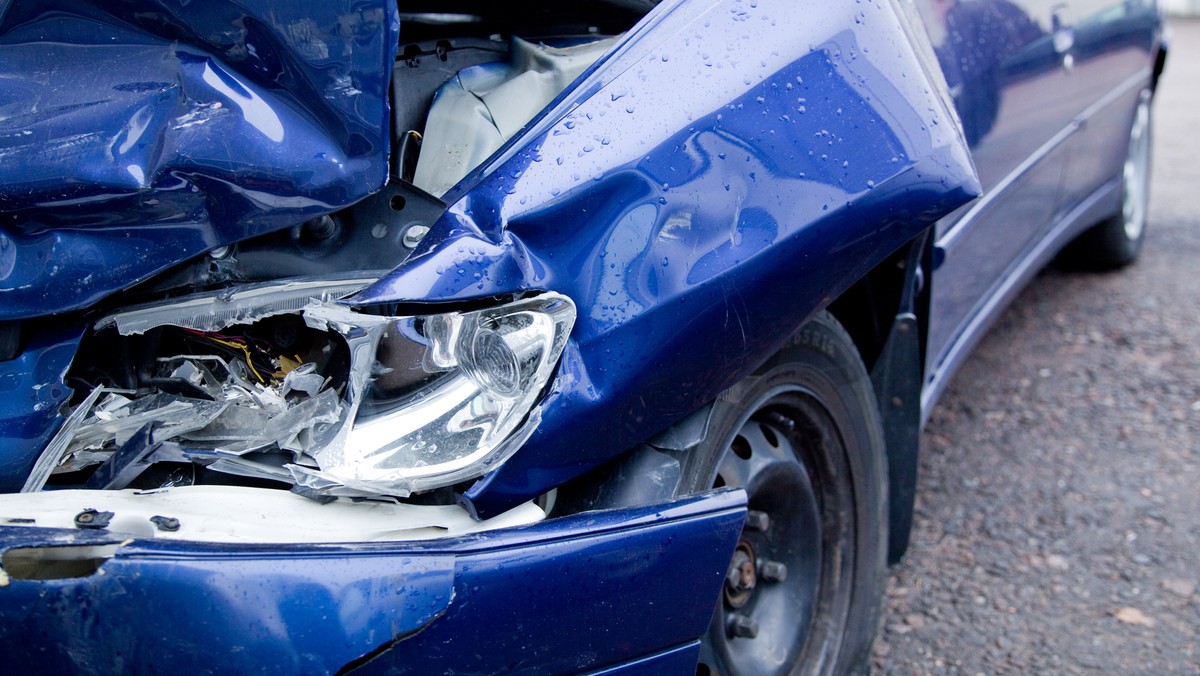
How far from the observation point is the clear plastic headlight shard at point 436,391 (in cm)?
139

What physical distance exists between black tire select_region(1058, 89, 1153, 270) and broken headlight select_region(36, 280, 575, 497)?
3.91m

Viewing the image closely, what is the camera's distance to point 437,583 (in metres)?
1.24

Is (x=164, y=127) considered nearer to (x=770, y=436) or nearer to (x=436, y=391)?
(x=436, y=391)

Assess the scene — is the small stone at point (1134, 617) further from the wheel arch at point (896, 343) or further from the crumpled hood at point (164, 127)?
the crumpled hood at point (164, 127)

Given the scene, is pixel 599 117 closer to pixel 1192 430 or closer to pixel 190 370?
pixel 190 370

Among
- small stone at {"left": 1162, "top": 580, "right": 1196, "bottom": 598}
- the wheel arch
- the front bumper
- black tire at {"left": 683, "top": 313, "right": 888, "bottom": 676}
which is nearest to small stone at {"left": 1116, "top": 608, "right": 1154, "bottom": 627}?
small stone at {"left": 1162, "top": 580, "right": 1196, "bottom": 598}

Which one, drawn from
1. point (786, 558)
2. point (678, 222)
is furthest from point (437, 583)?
point (786, 558)

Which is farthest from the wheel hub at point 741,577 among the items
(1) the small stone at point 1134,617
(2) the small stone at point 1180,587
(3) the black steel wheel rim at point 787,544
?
(2) the small stone at point 1180,587

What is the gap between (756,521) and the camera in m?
1.89

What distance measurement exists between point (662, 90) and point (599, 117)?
0.34 feet

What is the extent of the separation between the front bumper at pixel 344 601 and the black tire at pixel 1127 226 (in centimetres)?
394

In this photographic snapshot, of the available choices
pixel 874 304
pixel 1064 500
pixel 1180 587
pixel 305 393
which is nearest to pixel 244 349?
pixel 305 393

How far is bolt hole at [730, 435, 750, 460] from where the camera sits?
184 cm

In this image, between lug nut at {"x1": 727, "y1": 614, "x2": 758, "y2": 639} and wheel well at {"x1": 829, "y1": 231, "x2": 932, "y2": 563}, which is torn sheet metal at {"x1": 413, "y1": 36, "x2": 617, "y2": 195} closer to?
wheel well at {"x1": 829, "y1": 231, "x2": 932, "y2": 563}
